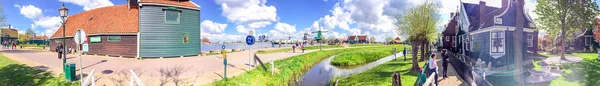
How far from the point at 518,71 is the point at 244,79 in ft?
17.5

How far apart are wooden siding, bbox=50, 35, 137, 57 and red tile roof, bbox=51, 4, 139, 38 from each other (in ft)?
1.76

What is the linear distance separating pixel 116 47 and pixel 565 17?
1121cm

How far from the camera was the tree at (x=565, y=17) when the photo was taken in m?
1.61

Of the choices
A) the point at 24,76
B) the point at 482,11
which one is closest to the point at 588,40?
the point at 482,11

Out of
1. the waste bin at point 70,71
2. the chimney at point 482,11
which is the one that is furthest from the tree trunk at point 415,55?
the waste bin at point 70,71

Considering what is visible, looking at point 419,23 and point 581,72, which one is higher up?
point 419,23

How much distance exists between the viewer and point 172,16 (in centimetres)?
631

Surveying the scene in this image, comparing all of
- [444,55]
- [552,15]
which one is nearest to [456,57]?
[444,55]

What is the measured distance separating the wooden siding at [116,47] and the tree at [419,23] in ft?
28.9

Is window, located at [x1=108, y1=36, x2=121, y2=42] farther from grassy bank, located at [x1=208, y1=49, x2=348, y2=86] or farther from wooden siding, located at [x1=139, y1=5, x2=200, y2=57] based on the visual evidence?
grassy bank, located at [x1=208, y1=49, x2=348, y2=86]

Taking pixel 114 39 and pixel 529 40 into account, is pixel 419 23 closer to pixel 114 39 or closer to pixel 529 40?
pixel 529 40

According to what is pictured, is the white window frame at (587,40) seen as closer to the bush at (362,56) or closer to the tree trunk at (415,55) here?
the tree trunk at (415,55)

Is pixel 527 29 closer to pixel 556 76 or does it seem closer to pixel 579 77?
pixel 556 76

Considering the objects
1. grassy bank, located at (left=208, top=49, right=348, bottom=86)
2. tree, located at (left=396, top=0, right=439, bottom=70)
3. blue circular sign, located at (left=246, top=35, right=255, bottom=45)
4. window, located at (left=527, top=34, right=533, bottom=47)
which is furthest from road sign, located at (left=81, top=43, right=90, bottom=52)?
window, located at (left=527, top=34, right=533, bottom=47)
